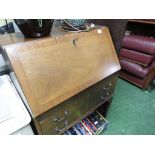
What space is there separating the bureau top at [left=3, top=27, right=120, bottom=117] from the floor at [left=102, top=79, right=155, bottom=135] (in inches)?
30.0

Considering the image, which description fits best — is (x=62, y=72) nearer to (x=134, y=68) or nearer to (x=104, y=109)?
(x=104, y=109)

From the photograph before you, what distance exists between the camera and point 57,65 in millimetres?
854

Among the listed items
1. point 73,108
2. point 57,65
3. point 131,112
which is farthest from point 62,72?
point 131,112

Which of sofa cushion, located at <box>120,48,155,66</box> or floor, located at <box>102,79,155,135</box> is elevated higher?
sofa cushion, located at <box>120,48,155,66</box>

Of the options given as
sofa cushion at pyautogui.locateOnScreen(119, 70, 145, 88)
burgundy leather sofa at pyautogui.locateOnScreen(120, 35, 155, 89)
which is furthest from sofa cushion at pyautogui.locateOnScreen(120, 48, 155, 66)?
sofa cushion at pyautogui.locateOnScreen(119, 70, 145, 88)

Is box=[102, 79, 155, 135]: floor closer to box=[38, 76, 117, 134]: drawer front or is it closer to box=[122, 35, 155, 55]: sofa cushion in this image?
box=[38, 76, 117, 134]: drawer front

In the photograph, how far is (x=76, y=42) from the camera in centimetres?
97

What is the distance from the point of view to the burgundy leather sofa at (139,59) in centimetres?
188

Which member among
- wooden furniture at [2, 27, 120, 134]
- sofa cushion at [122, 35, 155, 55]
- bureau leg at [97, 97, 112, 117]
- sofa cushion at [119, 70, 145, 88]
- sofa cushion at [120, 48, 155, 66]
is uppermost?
wooden furniture at [2, 27, 120, 134]

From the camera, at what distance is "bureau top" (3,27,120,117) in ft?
2.40

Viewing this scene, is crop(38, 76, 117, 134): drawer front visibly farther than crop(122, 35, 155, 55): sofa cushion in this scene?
No

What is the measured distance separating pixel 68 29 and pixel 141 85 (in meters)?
1.58
